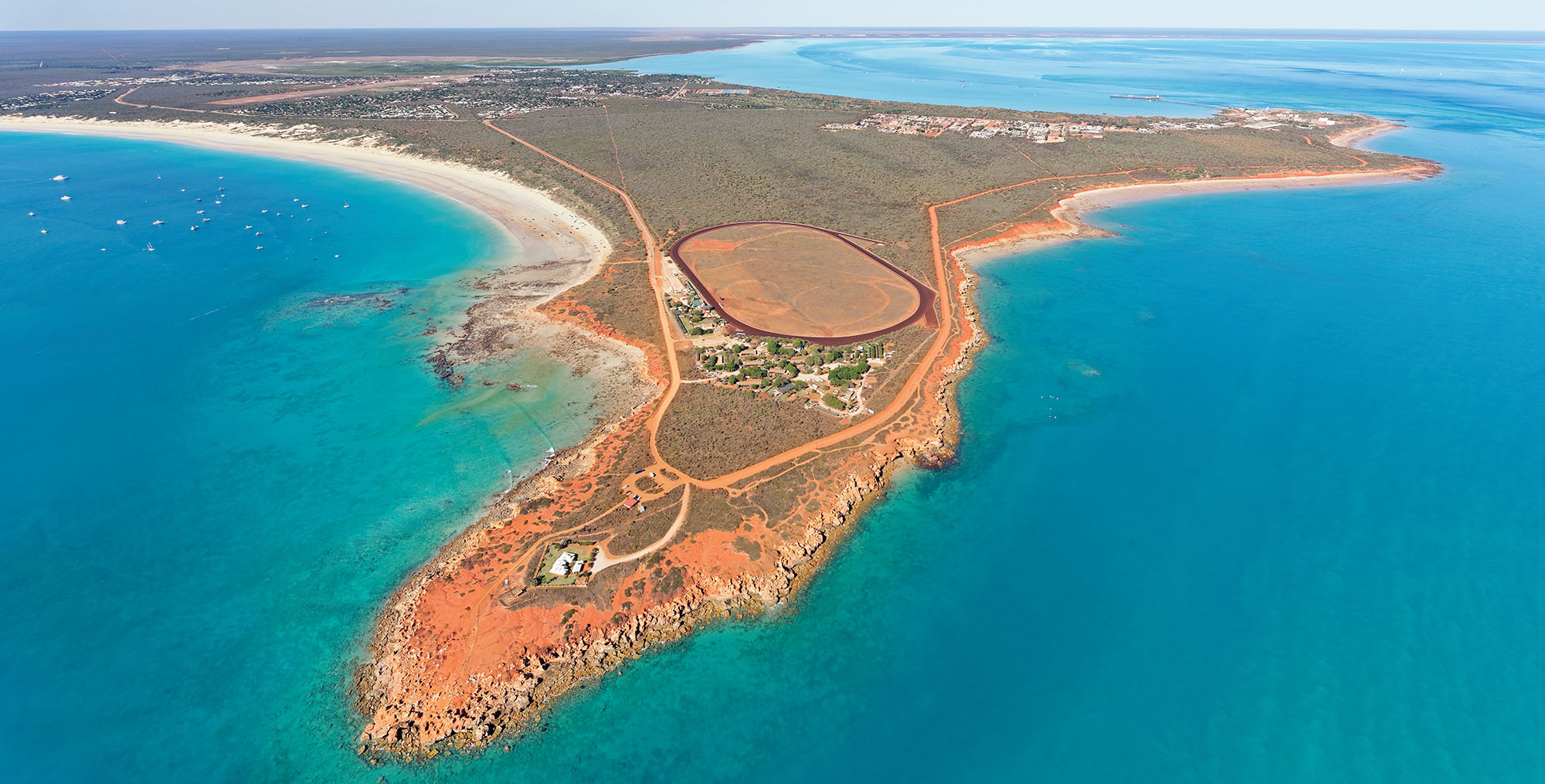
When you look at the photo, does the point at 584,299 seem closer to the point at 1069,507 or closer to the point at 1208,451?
the point at 1069,507

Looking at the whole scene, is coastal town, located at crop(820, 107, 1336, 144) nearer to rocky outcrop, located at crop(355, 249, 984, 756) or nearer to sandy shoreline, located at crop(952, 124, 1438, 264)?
sandy shoreline, located at crop(952, 124, 1438, 264)

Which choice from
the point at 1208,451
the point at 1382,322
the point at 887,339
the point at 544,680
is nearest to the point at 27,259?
the point at 544,680

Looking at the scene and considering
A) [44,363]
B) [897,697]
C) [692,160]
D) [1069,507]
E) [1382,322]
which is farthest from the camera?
[692,160]

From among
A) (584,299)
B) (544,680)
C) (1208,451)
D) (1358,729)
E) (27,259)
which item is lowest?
(1358,729)

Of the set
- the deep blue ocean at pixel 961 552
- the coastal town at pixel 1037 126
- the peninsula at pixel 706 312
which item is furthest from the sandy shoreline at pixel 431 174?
the coastal town at pixel 1037 126

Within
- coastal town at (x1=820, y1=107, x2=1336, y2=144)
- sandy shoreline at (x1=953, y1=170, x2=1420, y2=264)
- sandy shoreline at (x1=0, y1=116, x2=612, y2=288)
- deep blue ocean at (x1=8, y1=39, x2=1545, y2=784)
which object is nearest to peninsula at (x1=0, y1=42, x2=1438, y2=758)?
sandy shoreline at (x1=953, y1=170, x2=1420, y2=264)

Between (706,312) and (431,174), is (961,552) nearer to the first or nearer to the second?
(706,312)
